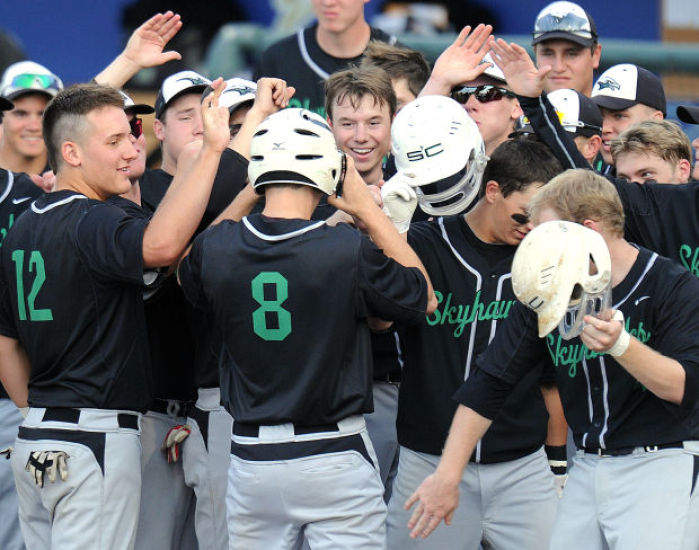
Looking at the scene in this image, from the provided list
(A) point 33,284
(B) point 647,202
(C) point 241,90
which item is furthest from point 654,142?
(A) point 33,284

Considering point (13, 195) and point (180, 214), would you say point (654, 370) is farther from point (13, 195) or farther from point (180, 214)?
point (13, 195)

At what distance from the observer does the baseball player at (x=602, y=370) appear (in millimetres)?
3670

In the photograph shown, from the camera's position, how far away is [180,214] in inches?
172

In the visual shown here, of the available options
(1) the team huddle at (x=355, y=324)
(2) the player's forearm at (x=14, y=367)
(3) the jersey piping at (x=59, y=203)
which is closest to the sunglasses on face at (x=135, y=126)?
(1) the team huddle at (x=355, y=324)

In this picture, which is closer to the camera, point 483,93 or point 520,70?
point 520,70

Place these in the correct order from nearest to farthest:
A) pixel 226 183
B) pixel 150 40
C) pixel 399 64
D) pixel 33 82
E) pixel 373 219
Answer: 1. pixel 373 219
2. pixel 226 183
3. pixel 150 40
4. pixel 399 64
5. pixel 33 82

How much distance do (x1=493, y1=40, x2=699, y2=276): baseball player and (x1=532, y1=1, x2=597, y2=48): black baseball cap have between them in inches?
63.5

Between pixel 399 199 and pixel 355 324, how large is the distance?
1.67 feet

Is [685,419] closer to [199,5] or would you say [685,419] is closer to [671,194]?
[671,194]

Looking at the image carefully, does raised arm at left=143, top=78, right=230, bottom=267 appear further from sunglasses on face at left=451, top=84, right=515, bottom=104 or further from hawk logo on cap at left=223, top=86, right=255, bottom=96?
sunglasses on face at left=451, top=84, right=515, bottom=104

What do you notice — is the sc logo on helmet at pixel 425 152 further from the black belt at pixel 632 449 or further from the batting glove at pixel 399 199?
the black belt at pixel 632 449

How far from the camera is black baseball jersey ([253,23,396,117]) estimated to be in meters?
6.39

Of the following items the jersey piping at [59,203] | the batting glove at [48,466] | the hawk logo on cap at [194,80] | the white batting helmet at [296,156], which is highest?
the hawk logo on cap at [194,80]

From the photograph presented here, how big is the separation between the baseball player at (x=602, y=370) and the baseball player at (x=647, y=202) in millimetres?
647
